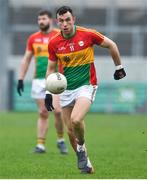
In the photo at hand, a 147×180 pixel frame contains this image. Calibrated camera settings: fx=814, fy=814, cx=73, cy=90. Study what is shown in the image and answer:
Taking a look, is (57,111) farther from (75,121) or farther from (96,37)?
(75,121)

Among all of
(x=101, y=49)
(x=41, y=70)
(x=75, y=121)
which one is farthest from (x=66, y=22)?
(x=101, y=49)

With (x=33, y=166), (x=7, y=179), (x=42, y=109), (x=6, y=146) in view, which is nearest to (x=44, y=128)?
(x=42, y=109)

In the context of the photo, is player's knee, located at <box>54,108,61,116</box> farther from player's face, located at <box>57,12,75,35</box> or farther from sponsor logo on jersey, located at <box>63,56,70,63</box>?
player's face, located at <box>57,12,75,35</box>

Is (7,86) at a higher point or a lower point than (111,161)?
lower

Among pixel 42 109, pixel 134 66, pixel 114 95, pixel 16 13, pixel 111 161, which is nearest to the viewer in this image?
pixel 111 161

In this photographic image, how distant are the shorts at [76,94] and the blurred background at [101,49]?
23.4 meters

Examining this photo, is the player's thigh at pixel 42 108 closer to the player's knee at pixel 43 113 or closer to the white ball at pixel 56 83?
the player's knee at pixel 43 113

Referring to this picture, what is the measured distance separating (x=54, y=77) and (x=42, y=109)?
4.21 metres

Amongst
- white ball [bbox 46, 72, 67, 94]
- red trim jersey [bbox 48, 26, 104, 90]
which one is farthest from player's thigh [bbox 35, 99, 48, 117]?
white ball [bbox 46, 72, 67, 94]

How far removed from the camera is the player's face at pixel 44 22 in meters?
13.8

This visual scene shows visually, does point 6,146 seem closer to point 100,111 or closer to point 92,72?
point 92,72

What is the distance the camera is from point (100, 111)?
1347 inches

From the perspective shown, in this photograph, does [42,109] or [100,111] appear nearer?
[42,109]

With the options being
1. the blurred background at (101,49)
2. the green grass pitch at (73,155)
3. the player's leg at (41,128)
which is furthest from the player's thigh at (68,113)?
the blurred background at (101,49)
